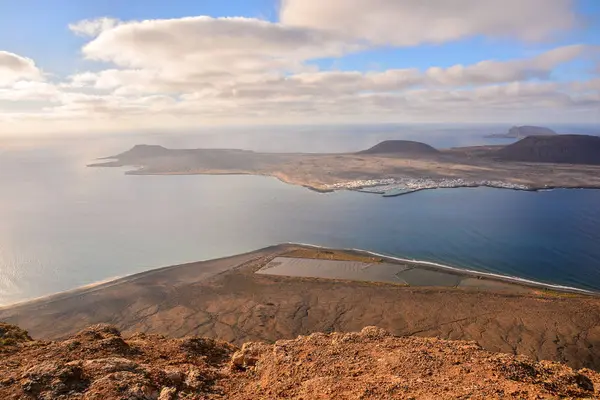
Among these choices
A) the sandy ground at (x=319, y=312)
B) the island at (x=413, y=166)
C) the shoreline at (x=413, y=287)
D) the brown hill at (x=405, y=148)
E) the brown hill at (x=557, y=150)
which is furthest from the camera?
the brown hill at (x=405, y=148)

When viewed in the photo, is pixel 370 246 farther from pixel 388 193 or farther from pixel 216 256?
pixel 388 193

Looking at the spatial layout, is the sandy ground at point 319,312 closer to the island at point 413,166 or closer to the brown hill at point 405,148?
the island at point 413,166

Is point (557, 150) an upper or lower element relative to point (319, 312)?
upper

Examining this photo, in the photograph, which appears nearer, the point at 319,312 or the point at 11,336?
the point at 11,336

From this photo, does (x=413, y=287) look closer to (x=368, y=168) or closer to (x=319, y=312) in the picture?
(x=319, y=312)

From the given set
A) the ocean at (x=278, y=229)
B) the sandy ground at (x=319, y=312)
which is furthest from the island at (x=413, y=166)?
the sandy ground at (x=319, y=312)

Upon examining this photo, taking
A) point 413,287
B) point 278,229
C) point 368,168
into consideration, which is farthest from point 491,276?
point 368,168
